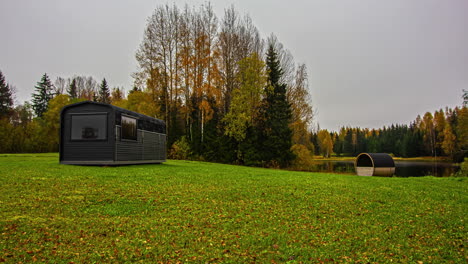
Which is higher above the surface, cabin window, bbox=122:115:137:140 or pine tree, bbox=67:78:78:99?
pine tree, bbox=67:78:78:99

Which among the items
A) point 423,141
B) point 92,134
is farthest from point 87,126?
point 423,141

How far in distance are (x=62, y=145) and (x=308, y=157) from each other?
2331 cm

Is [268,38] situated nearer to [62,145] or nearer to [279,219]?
[62,145]

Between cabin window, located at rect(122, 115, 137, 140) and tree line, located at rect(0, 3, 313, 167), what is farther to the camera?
tree line, located at rect(0, 3, 313, 167)

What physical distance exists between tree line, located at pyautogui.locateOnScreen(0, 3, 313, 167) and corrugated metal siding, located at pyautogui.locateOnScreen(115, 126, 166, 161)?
9.55m

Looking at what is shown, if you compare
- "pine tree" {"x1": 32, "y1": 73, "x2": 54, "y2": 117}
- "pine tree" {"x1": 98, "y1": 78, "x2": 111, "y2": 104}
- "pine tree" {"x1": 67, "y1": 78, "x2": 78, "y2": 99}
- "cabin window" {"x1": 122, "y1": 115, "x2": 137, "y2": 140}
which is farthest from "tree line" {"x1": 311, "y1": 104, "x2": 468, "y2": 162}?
"pine tree" {"x1": 32, "y1": 73, "x2": 54, "y2": 117}

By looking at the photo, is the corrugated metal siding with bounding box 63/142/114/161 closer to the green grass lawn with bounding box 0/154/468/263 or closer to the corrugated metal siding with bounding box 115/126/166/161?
the corrugated metal siding with bounding box 115/126/166/161

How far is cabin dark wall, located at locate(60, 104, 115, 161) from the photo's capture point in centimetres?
1488

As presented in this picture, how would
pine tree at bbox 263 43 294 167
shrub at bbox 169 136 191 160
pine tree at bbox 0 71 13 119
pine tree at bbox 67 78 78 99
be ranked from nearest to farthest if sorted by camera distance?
shrub at bbox 169 136 191 160 → pine tree at bbox 263 43 294 167 → pine tree at bbox 0 71 13 119 → pine tree at bbox 67 78 78 99

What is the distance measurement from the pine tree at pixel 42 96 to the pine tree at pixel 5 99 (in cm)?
809

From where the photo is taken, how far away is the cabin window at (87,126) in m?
A: 15.0

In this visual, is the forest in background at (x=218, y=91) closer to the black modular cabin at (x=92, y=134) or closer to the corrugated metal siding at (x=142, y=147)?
the corrugated metal siding at (x=142, y=147)

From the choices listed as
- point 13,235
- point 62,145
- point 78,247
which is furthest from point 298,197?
point 62,145

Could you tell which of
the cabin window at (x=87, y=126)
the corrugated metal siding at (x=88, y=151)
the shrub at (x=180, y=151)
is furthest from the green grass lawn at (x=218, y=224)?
the shrub at (x=180, y=151)
